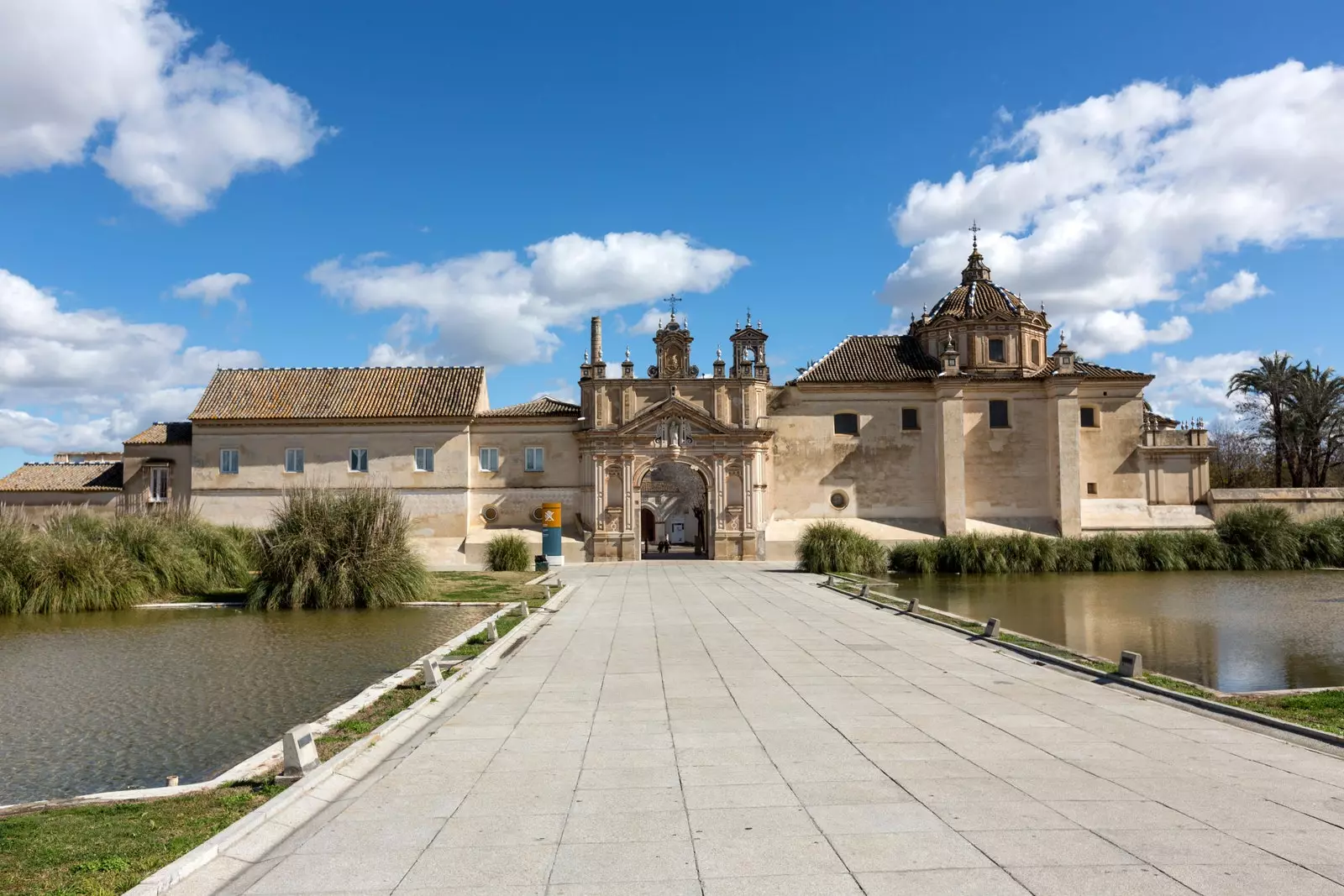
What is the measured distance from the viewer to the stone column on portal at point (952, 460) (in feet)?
117

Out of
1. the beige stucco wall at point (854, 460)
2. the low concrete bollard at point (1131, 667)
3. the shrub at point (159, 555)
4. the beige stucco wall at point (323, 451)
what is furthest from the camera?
the beige stucco wall at point (854, 460)

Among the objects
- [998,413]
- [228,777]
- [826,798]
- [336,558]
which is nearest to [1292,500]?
[998,413]

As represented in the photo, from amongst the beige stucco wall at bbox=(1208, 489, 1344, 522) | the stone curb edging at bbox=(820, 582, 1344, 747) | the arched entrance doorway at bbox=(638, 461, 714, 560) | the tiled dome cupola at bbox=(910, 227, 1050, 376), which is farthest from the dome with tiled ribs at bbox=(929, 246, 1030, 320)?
the stone curb edging at bbox=(820, 582, 1344, 747)

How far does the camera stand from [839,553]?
94.7ft

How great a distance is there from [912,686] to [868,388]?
2830cm

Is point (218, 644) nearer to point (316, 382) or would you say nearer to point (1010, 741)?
point (1010, 741)

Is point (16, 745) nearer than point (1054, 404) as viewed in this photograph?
Yes

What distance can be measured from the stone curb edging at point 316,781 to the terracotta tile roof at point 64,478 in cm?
3199

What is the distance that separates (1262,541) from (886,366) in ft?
49.3

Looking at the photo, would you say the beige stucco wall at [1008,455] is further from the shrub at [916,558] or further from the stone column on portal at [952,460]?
the shrub at [916,558]

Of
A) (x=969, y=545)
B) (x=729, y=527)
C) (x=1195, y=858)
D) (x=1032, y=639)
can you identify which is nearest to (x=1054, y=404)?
(x=969, y=545)

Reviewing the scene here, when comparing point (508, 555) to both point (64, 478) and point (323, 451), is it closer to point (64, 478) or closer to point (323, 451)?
point (323, 451)

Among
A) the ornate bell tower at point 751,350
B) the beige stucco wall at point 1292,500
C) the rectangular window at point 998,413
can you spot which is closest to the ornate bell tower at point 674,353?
the ornate bell tower at point 751,350

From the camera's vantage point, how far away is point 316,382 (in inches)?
1483
